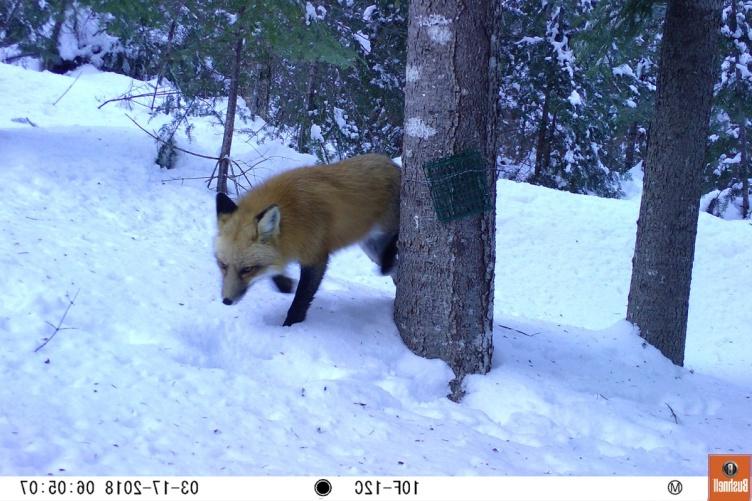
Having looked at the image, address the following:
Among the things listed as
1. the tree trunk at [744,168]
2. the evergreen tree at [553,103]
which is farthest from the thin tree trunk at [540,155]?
the tree trunk at [744,168]

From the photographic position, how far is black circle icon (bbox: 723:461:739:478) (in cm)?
338

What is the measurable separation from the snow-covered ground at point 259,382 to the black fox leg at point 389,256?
32cm

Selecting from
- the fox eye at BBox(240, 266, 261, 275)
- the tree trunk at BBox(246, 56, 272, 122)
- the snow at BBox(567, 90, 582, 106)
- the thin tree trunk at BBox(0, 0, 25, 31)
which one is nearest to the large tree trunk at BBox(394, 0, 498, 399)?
the fox eye at BBox(240, 266, 261, 275)

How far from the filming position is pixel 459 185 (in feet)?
15.5

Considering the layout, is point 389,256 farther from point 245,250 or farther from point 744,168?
point 744,168

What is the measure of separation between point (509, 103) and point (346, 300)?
14.3m

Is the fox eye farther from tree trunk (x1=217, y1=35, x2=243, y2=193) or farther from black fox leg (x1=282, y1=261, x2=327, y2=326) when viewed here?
tree trunk (x1=217, y1=35, x2=243, y2=193)

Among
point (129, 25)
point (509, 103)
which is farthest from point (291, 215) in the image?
point (509, 103)

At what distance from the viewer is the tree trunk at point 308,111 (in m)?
13.8

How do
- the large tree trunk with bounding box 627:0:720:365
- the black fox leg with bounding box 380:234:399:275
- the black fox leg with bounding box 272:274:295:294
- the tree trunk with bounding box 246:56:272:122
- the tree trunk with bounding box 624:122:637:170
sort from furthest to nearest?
the tree trunk with bounding box 624:122:637:170 < the tree trunk with bounding box 246:56:272:122 < the large tree trunk with bounding box 627:0:720:365 < the black fox leg with bounding box 380:234:399:275 < the black fox leg with bounding box 272:274:295:294

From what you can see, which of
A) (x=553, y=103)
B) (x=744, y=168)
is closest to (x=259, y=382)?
(x=553, y=103)

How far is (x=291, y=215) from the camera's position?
207 inches

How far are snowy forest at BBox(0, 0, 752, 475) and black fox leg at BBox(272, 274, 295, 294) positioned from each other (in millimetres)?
71
